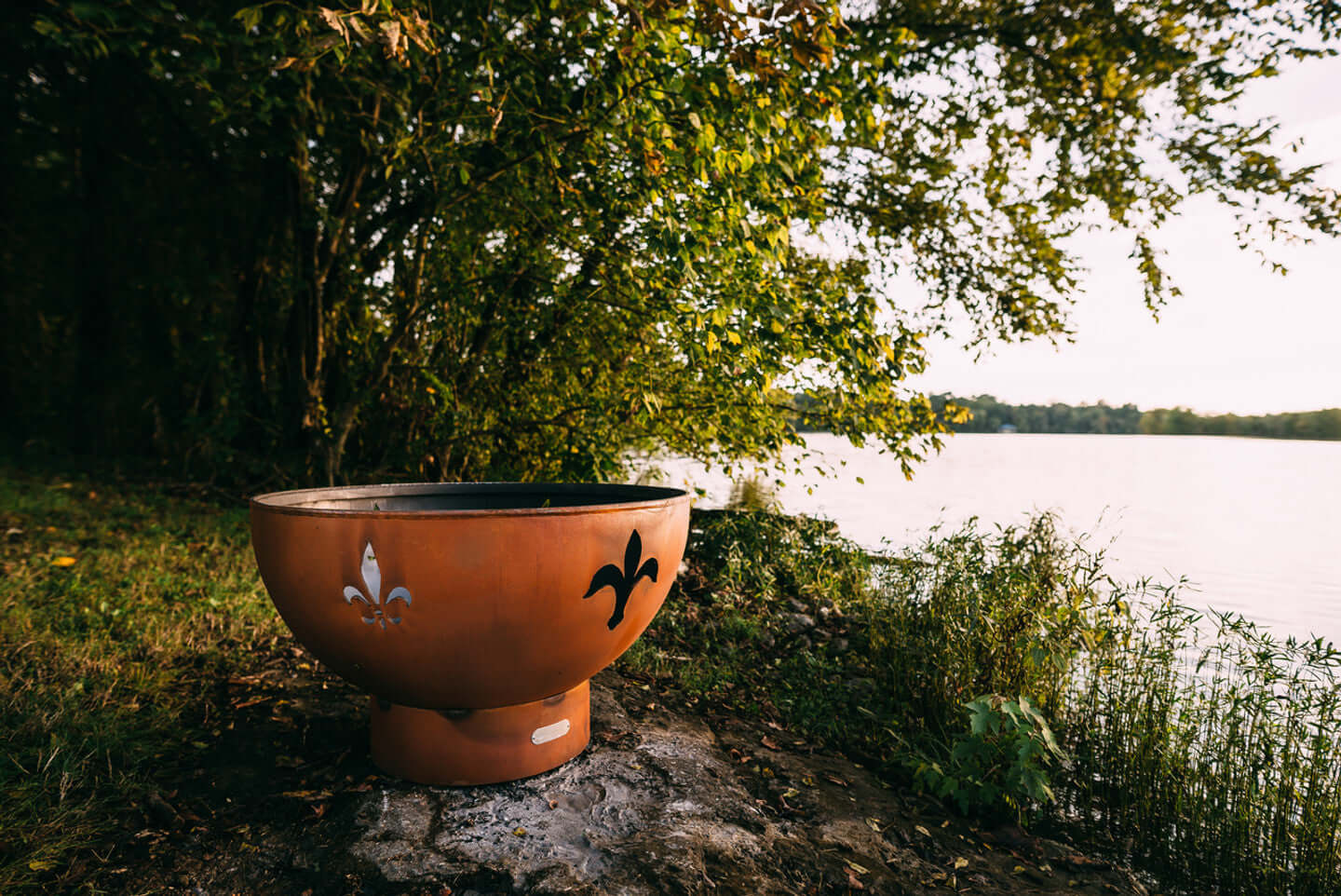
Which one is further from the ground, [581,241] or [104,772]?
[581,241]

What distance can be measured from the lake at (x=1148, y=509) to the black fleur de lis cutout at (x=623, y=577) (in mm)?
2483

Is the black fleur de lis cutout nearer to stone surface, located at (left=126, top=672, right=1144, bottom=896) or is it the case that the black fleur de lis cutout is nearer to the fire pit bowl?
the fire pit bowl

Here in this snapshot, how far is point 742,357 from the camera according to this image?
3625mm

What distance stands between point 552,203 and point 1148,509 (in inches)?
497

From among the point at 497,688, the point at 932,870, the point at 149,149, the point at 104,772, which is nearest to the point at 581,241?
the point at 497,688

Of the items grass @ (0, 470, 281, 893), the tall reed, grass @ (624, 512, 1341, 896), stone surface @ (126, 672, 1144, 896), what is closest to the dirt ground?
stone surface @ (126, 672, 1144, 896)

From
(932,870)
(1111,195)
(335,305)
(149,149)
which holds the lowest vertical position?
(932,870)

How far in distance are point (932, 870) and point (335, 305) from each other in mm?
5938

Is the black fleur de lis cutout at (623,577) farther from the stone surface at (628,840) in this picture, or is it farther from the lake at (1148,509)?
the lake at (1148,509)

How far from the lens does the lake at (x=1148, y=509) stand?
591cm

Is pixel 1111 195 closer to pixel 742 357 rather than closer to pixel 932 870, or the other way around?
pixel 742 357

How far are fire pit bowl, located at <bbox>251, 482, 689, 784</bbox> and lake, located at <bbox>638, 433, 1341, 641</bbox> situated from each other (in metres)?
2.60

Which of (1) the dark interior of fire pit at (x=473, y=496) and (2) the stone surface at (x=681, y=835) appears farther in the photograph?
(1) the dark interior of fire pit at (x=473, y=496)

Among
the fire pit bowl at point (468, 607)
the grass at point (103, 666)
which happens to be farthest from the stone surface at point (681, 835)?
the grass at point (103, 666)
